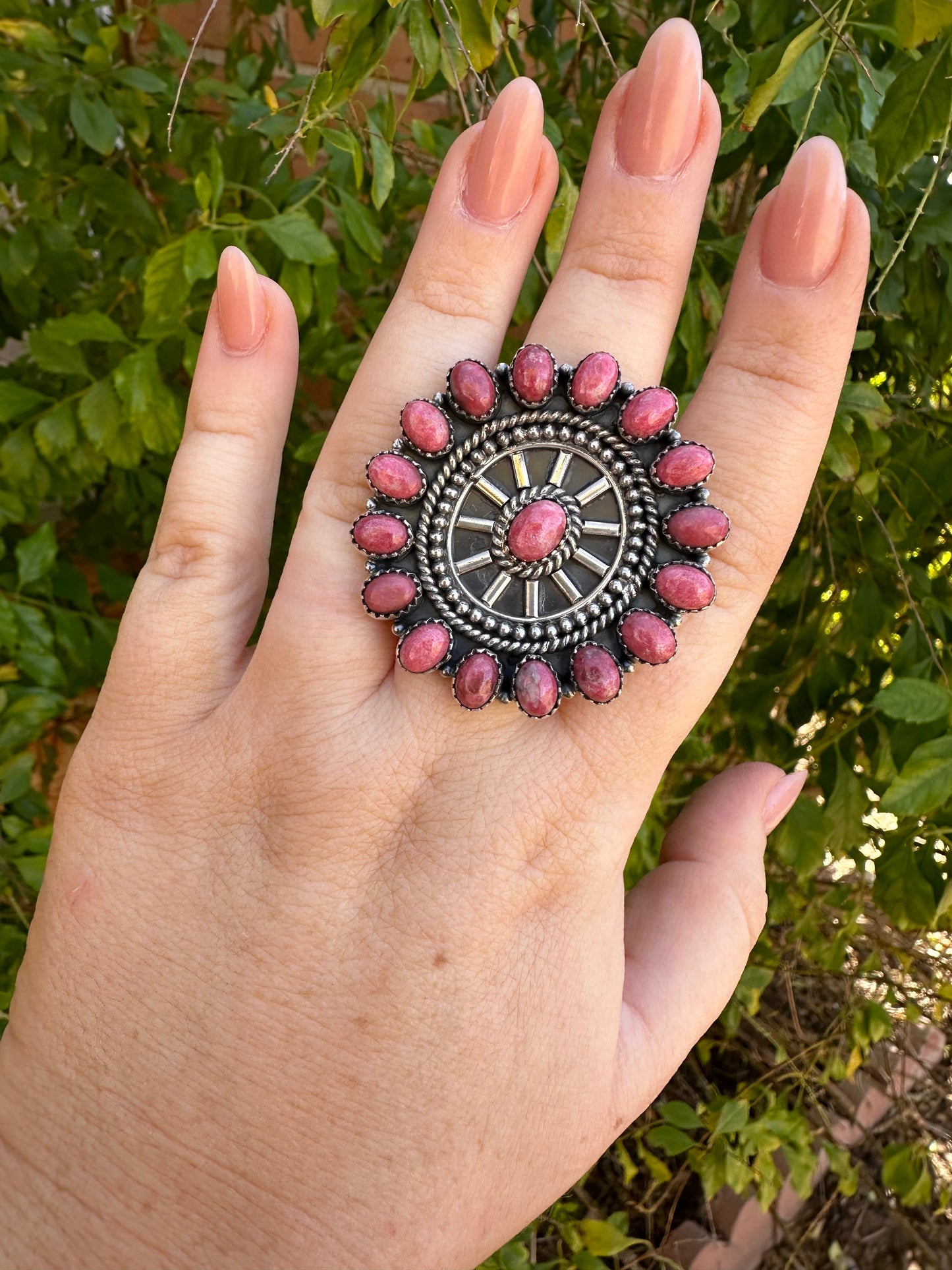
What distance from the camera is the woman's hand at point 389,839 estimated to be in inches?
45.3

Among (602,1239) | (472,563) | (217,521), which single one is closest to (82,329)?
(217,521)

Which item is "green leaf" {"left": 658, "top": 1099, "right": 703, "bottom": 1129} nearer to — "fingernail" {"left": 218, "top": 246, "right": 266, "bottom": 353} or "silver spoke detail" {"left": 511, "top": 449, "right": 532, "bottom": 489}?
"silver spoke detail" {"left": 511, "top": 449, "right": 532, "bottom": 489}

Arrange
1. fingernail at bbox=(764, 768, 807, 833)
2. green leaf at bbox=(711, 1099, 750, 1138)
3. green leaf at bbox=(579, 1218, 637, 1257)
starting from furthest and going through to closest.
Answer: green leaf at bbox=(711, 1099, 750, 1138)
green leaf at bbox=(579, 1218, 637, 1257)
fingernail at bbox=(764, 768, 807, 833)

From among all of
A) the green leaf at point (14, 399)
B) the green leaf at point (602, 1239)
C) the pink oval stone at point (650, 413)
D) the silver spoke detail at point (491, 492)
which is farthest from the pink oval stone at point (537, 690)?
the green leaf at point (602, 1239)

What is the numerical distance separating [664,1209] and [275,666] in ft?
7.76

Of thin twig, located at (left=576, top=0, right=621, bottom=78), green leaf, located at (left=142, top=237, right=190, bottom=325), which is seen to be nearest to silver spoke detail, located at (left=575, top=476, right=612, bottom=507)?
thin twig, located at (left=576, top=0, right=621, bottom=78)

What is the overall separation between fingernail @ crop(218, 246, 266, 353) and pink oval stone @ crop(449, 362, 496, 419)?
0.36m

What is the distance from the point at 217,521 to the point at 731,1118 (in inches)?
65.7

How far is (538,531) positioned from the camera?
3.78ft

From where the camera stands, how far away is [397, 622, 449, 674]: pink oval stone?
117 cm

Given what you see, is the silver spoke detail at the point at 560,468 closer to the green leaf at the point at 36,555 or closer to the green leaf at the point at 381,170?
the green leaf at the point at 381,170

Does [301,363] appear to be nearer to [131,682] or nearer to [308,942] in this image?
[131,682]

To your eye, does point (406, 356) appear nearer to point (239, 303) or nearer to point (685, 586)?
point (239, 303)

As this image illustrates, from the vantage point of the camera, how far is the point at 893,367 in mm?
2018
